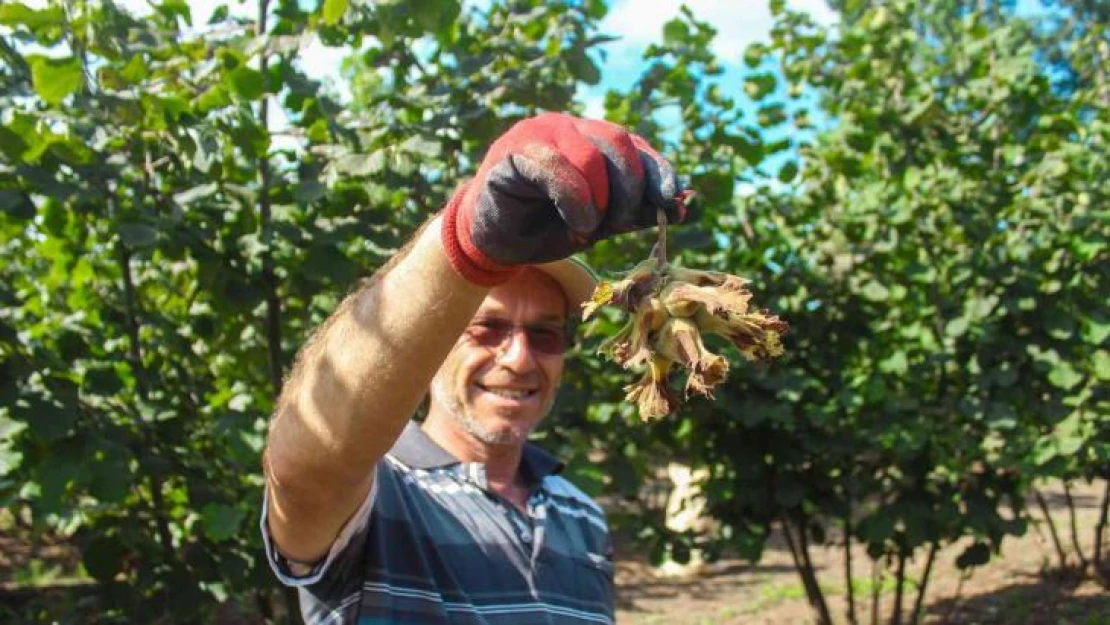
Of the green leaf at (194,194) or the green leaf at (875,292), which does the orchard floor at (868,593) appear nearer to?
the green leaf at (875,292)

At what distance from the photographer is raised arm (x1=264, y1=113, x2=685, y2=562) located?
1.27 meters

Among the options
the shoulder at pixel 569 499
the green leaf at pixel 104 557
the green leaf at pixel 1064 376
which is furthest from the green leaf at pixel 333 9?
the green leaf at pixel 1064 376

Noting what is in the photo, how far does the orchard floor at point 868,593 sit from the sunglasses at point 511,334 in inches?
172

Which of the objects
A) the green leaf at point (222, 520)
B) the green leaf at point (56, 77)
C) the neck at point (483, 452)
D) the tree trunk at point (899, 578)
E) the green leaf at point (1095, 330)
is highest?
the green leaf at point (56, 77)

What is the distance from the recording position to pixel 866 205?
4957 millimetres

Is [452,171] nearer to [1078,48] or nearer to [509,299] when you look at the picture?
[509,299]

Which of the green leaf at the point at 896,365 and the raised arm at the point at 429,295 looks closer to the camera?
the raised arm at the point at 429,295

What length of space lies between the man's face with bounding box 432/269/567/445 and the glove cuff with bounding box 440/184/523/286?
0.80 m

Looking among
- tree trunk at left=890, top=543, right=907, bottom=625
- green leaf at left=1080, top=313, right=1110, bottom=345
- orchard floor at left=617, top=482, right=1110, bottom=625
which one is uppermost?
green leaf at left=1080, top=313, right=1110, bottom=345

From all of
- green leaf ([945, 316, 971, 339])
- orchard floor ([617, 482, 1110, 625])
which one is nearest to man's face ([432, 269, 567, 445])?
green leaf ([945, 316, 971, 339])

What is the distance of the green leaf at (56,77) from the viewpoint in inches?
107

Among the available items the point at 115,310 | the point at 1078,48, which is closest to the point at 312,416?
the point at 115,310

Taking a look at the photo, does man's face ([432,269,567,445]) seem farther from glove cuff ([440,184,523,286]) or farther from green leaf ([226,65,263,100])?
green leaf ([226,65,263,100])

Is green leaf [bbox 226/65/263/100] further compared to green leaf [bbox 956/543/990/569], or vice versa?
green leaf [bbox 956/543/990/569]
